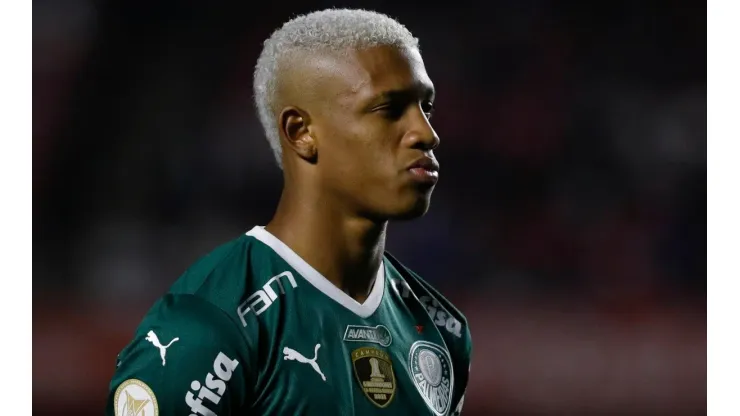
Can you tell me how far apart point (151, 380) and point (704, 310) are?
4564 mm

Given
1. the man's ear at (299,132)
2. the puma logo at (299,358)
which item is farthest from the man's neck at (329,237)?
the puma logo at (299,358)

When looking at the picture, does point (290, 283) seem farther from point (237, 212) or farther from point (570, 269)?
point (570, 269)

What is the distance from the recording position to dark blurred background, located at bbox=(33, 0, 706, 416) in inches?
192

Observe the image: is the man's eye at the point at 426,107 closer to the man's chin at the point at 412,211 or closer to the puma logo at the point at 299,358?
the man's chin at the point at 412,211

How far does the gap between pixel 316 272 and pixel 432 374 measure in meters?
0.37

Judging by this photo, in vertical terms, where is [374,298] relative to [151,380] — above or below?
above

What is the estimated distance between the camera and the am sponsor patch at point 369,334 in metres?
2.12

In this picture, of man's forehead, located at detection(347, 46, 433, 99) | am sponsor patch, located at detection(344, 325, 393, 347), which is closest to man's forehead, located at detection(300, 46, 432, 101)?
man's forehead, located at detection(347, 46, 433, 99)

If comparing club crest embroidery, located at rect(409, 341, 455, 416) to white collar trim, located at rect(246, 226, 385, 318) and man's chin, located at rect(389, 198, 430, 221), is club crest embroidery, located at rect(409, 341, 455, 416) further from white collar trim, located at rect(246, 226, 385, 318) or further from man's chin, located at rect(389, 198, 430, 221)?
man's chin, located at rect(389, 198, 430, 221)

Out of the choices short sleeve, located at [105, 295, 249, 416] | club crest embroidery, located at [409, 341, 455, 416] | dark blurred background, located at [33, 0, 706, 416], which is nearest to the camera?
short sleeve, located at [105, 295, 249, 416]

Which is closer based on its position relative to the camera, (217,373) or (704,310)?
(217,373)
